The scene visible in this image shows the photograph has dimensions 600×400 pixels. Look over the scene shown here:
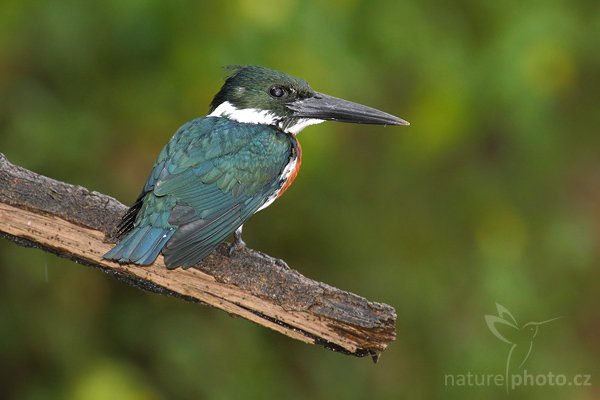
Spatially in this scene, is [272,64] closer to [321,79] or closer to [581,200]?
[321,79]

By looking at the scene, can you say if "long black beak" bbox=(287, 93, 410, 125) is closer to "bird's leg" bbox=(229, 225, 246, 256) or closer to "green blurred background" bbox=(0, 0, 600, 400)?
"green blurred background" bbox=(0, 0, 600, 400)

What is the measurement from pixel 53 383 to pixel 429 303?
2386mm

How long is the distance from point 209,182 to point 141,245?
554mm

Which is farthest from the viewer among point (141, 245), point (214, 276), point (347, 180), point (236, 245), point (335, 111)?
point (347, 180)

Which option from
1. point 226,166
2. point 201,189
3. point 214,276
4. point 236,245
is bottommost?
point 214,276

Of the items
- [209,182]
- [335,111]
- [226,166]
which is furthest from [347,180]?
[209,182]

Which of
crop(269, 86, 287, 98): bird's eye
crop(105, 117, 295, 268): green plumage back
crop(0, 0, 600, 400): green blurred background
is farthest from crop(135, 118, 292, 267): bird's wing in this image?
crop(0, 0, 600, 400): green blurred background

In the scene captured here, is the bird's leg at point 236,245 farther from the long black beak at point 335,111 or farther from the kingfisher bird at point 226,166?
the long black beak at point 335,111

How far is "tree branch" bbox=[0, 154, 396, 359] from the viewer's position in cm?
411

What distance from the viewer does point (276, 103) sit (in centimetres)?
520

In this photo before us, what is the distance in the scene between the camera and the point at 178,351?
5.97 metres

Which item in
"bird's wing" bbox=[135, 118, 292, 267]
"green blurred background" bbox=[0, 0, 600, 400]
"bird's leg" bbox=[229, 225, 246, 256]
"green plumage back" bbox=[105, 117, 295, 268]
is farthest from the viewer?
"green blurred background" bbox=[0, 0, 600, 400]

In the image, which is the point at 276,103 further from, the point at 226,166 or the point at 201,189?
the point at 201,189

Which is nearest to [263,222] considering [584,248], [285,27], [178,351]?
[178,351]
